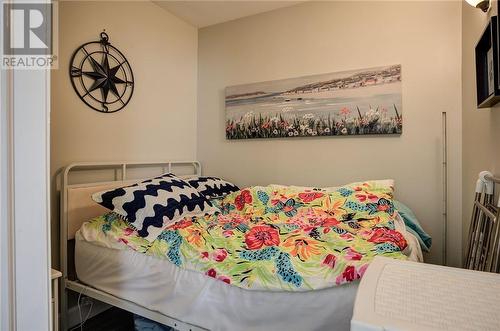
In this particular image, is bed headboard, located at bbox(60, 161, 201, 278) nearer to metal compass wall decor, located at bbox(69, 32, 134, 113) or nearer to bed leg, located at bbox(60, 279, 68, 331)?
bed leg, located at bbox(60, 279, 68, 331)

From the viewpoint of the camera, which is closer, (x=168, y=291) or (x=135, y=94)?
(x=168, y=291)

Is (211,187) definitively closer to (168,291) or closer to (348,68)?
(168,291)

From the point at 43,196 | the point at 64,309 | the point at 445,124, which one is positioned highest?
the point at 445,124

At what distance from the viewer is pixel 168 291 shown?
1.45 m

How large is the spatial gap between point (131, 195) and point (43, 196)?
116 centimetres

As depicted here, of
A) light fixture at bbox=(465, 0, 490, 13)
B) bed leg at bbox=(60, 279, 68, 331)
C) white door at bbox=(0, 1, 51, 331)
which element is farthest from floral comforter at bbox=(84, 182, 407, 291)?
light fixture at bbox=(465, 0, 490, 13)

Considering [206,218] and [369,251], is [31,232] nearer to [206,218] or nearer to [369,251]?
[369,251]

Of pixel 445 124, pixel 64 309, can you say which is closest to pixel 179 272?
pixel 64 309

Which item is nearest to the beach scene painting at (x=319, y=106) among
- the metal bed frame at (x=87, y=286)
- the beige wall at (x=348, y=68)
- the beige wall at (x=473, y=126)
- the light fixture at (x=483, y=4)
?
the beige wall at (x=348, y=68)

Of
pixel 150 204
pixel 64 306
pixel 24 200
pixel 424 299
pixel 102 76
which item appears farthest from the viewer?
pixel 102 76

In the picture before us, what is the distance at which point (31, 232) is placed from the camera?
579 mm

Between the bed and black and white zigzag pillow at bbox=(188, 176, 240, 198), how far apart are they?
1.92 feet

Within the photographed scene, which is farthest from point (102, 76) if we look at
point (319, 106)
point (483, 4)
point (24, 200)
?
point (483, 4)

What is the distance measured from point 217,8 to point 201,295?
2.39 m
